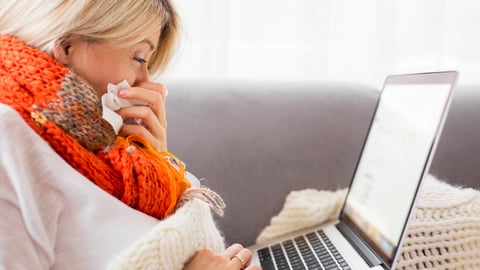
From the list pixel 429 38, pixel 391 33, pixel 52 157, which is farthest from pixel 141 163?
pixel 429 38

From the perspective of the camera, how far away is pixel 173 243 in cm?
69

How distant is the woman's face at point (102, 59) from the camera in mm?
748

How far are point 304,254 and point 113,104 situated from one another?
0.46m

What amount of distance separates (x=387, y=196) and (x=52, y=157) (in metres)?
0.57

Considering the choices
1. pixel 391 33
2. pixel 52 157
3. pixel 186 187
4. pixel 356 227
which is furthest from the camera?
pixel 391 33

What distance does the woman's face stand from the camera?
75cm

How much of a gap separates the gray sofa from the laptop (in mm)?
180

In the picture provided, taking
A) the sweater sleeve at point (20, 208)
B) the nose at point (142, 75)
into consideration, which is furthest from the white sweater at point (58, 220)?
the nose at point (142, 75)

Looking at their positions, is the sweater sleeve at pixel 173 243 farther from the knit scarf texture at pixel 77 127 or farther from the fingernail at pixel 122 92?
the fingernail at pixel 122 92

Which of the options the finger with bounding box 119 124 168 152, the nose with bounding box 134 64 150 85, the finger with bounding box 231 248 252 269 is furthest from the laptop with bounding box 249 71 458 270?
the nose with bounding box 134 64 150 85

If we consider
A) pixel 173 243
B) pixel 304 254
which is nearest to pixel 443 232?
pixel 304 254

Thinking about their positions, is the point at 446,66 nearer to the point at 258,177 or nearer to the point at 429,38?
the point at 429,38

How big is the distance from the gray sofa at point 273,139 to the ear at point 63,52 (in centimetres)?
52

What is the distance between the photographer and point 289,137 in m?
1.31
